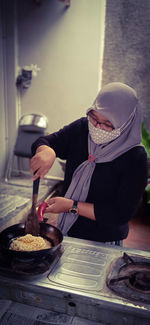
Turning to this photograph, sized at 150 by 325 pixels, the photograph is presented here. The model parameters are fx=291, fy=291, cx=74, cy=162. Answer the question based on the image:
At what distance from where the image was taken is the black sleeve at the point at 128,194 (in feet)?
4.23

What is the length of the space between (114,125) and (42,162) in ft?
1.23

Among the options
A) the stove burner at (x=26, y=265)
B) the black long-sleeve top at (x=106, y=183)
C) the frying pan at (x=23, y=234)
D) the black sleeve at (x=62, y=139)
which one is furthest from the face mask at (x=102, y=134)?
the stove burner at (x=26, y=265)

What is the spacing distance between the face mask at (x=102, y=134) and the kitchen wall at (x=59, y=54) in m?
2.78

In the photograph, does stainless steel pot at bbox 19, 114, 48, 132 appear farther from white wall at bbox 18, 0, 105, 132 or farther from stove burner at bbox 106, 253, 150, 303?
stove burner at bbox 106, 253, 150, 303

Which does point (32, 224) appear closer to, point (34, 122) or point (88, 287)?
point (88, 287)

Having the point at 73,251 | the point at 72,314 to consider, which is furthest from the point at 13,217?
the point at 72,314

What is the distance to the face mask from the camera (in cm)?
135

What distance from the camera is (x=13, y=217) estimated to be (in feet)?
9.05

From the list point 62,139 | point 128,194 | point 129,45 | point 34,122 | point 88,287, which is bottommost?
point 88,287

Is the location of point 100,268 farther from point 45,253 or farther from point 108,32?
point 108,32

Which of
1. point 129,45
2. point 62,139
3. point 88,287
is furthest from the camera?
point 129,45

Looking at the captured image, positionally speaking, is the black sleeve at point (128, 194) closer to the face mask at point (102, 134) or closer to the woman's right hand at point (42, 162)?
the face mask at point (102, 134)

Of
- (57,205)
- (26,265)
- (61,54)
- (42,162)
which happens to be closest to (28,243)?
(26,265)

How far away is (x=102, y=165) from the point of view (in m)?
1.45
